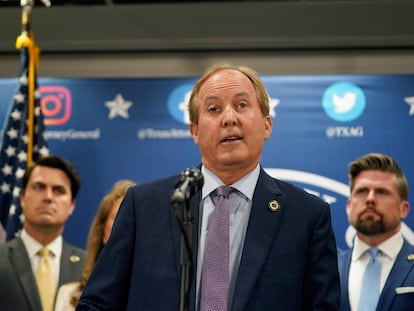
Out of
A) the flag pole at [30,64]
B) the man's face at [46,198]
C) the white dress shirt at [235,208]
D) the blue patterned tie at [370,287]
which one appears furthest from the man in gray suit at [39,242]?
the white dress shirt at [235,208]

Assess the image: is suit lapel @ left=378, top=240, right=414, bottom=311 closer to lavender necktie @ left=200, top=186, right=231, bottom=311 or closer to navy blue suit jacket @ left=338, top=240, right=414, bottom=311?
navy blue suit jacket @ left=338, top=240, right=414, bottom=311

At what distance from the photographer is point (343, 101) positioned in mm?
5277

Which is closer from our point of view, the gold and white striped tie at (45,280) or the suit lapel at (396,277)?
the suit lapel at (396,277)

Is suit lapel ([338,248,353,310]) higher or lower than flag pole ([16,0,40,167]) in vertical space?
lower

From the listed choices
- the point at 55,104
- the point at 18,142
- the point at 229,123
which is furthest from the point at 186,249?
the point at 55,104

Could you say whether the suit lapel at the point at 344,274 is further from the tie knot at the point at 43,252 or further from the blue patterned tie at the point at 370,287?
the tie knot at the point at 43,252

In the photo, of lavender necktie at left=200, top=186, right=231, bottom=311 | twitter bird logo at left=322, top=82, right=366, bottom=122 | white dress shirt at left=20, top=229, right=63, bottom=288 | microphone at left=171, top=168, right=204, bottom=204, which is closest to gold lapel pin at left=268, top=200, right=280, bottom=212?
lavender necktie at left=200, top=186, right=231, bottom=311

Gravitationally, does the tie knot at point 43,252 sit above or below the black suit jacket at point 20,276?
above

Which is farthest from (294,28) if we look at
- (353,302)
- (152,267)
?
(152,267)

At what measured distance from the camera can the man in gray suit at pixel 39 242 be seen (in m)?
3.88

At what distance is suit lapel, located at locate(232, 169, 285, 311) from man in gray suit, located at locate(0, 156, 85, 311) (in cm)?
193

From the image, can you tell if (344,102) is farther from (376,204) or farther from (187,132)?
(376,204)

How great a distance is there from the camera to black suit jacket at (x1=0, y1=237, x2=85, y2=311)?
3.84 m

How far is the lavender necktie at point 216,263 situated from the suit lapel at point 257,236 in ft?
0.15
